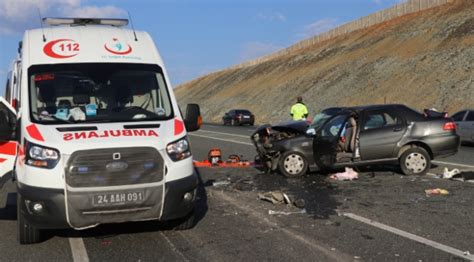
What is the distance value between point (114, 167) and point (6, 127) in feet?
5.09

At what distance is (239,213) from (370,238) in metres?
2.19

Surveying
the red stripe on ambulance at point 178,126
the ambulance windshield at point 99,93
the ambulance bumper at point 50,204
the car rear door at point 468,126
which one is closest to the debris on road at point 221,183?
the ambulance windshield at point 99,93

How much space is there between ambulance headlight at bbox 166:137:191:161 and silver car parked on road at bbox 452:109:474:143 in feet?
46.4

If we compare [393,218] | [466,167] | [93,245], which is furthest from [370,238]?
[466,167]

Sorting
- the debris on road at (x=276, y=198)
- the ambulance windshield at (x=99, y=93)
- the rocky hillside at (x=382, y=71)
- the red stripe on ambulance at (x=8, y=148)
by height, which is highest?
the rocky hillside at (x=382, y=71)

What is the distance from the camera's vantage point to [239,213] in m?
8.04

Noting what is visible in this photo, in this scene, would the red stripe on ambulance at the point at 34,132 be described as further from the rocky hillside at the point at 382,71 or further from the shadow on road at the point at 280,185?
the rocky hillside at the point at 382,71

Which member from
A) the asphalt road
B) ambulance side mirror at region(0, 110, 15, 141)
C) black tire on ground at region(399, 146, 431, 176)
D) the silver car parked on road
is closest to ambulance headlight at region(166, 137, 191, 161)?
the asphalt road

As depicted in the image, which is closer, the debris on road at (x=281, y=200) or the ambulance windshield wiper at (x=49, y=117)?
the ambulance windshield wiper at (x=49, y=117)

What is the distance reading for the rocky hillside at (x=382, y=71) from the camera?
1551 inches

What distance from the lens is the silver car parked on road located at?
18094 millimetres

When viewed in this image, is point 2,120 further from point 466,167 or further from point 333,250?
point 466,167

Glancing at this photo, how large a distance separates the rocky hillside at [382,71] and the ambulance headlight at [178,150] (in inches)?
1201

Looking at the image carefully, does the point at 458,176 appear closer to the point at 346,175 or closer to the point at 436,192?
the point at 436,192
